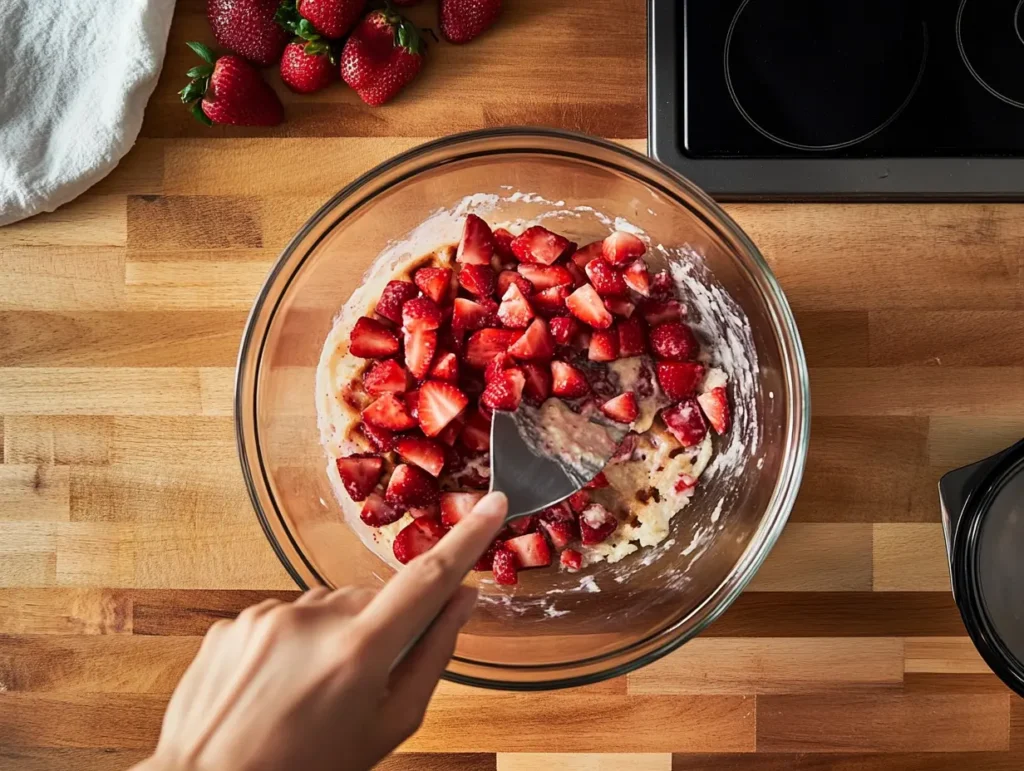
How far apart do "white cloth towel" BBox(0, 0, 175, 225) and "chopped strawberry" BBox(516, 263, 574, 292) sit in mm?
721

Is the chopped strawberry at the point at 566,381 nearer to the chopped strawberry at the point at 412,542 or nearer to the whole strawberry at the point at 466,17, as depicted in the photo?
the chopped strawberry at the point at 412,542

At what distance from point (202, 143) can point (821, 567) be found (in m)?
1.29

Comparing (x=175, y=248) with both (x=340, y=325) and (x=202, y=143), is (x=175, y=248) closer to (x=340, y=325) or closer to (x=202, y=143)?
(x=202, y=143)

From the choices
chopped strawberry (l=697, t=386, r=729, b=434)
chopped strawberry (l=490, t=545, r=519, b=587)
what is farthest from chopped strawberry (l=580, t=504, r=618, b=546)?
chopped strawberry (l=697, t=386, r=729, b=434)

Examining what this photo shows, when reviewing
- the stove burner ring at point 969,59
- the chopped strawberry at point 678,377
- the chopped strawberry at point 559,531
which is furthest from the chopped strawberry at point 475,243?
the stove burner ring at point 969,59

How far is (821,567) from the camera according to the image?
1523mm

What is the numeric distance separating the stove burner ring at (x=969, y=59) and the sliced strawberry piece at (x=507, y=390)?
2.89 ft

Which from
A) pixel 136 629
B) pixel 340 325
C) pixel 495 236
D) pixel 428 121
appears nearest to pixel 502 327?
pixel 495 236

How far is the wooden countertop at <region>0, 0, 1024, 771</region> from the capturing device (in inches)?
59.7

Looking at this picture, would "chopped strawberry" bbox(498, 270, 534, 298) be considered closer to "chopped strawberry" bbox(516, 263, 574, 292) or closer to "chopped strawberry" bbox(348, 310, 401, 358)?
"chopped strawberry" bbox(516, 263, 574, 292)

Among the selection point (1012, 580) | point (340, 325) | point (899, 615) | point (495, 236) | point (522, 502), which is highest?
point (495, 236)

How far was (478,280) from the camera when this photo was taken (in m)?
1.43

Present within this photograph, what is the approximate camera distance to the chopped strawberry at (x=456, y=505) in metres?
1.42

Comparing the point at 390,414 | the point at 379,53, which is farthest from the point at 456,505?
the point at 379,53
